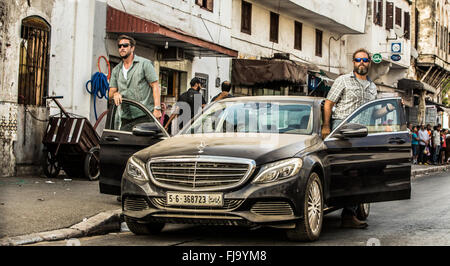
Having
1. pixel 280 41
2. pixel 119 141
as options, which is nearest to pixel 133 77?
pixel 119 141

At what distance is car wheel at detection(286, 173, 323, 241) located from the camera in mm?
6918

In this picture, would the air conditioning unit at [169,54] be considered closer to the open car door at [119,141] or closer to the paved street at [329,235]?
the paved street at [329,235]

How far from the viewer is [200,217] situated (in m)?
6.77

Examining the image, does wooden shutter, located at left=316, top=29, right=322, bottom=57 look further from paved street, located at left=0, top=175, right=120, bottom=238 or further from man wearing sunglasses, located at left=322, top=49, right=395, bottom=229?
man wearing sunglasses, located at left=322, top=49, right=395, bottom=229

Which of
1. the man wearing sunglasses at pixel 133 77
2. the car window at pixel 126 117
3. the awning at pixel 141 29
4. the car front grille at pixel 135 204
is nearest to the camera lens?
the car front grille at pixel 135 204

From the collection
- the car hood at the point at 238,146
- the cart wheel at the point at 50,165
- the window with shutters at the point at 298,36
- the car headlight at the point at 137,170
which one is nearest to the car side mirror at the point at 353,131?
the car hood at the point at 238,146

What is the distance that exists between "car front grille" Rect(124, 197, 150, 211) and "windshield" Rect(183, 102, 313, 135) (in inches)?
50.1

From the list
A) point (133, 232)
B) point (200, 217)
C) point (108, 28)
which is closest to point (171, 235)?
point (133, 232)

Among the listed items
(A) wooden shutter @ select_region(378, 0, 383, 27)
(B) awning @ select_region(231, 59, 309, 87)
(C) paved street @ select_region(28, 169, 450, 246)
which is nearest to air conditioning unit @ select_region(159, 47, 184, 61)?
(B) awning @ select_region(231, 59, 309, 87)

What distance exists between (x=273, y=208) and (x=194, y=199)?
0.74 metres

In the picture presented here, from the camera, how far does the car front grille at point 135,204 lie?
7.08 m

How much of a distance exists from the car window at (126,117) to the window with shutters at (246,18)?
1680 cm

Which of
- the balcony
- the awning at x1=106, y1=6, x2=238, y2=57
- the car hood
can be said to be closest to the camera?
the car hood

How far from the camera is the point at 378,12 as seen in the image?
38.2m
